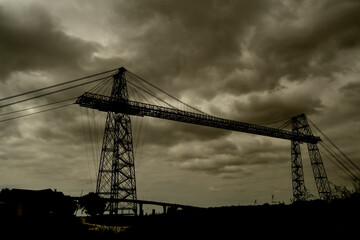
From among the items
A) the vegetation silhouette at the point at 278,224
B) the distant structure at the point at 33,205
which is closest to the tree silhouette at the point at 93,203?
the distant structure at the point at 33,205

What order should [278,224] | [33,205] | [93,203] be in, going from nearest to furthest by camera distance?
[278,224]
[33,205]
[93,203]

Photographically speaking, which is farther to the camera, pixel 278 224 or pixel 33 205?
pixel 33 205

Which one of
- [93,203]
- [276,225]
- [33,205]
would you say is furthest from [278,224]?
[93,203]

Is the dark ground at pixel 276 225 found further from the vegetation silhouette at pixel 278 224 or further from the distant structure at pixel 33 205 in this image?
the distant structure at pixel 33 205

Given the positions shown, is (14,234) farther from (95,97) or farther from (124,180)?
(95,97)

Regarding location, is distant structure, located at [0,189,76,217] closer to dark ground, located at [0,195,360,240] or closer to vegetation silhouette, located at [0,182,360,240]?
vegetation silhouette, located at [0,182,360,240]

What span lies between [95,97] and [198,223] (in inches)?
988

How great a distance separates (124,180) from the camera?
72.5ft

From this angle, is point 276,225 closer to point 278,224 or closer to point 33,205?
point 278,224

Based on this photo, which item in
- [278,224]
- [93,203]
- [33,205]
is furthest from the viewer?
[93,203]

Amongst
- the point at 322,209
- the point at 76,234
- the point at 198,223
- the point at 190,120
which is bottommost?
the point at 76,234

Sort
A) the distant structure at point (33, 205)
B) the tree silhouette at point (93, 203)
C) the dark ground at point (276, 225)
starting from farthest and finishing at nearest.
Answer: the tree silhouette at point (93, 203)
the distant structure at point (33, 205)
the dark ground at point (276, 225)

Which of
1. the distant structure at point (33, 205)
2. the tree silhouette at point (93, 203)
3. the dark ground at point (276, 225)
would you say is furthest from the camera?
the tree silhouette at point (93, 203)

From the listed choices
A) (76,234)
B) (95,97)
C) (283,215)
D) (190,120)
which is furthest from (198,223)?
(190,120)
